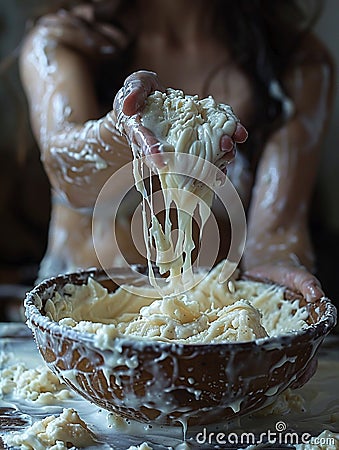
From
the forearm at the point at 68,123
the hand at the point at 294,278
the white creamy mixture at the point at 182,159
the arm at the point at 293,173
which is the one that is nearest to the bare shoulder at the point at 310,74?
the arm at the point at 293,173

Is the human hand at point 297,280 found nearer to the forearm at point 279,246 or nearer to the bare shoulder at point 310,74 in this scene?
the forearm at point 279,246

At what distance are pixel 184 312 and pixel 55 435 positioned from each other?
0.20 meters

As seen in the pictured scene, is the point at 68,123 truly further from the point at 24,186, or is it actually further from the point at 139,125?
the point at 24,186

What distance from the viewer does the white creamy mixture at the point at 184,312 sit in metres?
0.67

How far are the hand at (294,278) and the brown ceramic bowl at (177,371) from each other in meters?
0.14

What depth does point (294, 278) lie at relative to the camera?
844 mm

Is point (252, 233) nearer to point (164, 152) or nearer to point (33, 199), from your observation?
point (164, 152)

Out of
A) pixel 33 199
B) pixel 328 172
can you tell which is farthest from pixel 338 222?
pixel 33 199

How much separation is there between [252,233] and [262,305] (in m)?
0.48

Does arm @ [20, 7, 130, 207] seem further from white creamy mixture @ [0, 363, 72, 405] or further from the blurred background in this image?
the blurred background

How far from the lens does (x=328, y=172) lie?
213 centimetres

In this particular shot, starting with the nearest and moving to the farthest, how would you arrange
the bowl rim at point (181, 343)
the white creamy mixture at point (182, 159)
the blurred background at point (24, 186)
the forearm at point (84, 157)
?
the bowl rim at point (181, 343) → the white creamy mixture at point (182, 159) → the forearm at point (84, 157) → the blurred background at point (24, 186)

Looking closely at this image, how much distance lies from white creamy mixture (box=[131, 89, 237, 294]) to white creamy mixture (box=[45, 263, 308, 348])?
68mm

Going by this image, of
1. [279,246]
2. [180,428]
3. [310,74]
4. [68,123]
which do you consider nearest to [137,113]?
[180,428]
